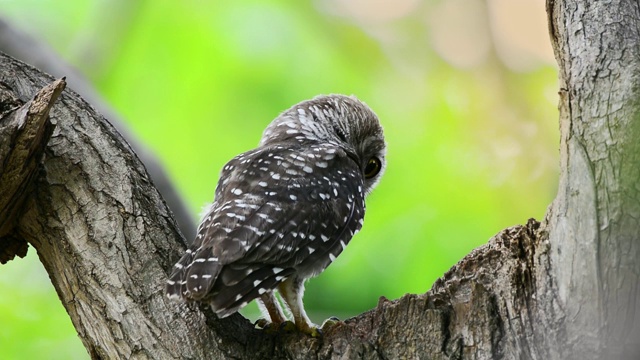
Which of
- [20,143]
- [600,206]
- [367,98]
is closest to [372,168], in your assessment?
[367,98]

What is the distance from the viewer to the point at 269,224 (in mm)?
3676

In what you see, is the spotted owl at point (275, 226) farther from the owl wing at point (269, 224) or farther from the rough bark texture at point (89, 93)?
the rough bark texture at point (89, 93)

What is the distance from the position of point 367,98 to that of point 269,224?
11.7ft

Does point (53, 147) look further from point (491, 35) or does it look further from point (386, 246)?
point (491, 35)

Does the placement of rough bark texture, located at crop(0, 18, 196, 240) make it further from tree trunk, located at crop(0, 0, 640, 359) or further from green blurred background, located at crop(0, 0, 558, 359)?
tree trunk, located at crop(0, 0, 640, 359)

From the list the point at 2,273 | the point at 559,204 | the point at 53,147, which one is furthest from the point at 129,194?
the point at 2,273

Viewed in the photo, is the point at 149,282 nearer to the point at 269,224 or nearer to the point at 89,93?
the point at 269,224

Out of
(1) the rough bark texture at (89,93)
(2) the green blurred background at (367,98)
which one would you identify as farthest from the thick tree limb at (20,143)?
(2) the green blurred background at (367,98)

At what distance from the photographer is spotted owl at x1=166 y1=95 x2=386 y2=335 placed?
11.0ft

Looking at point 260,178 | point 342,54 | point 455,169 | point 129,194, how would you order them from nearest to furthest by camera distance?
point 129,194 < point 260,178 < point 455,169 < point 342,54

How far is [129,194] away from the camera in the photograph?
370 centimetres

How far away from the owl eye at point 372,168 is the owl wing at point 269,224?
2.91 feet

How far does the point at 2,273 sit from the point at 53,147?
3.02 m

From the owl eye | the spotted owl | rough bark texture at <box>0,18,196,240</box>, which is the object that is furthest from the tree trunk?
the owl eye
